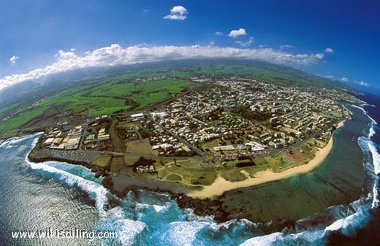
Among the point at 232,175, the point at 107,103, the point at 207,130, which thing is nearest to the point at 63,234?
the point at 232,175

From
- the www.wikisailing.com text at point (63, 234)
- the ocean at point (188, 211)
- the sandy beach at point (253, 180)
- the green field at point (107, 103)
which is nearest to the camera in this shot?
the ocean at point (188, 211)

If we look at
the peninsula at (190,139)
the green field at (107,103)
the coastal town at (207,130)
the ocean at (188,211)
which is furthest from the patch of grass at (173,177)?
the green field at (107,103)

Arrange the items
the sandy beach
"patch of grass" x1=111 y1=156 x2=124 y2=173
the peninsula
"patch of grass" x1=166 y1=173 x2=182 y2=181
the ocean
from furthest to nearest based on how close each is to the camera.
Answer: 1. "patch of grass" x1=111 y1=156 x2=124 y2=173
2. the peninsula
3. "patch of grass" x1=166 y1=173 x2=182 y2=181
4. the sandy beach
5. the ocean

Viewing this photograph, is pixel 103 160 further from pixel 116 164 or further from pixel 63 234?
pixel 63 234

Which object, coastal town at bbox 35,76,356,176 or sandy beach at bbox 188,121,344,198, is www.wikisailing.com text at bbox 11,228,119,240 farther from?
coastal town at bbox 35,76,356,176

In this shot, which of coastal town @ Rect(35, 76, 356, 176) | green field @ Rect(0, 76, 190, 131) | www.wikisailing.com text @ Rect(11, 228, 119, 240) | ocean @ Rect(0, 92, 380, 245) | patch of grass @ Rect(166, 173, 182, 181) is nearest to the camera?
ocean @ Rect(0, 92, 380, 245)

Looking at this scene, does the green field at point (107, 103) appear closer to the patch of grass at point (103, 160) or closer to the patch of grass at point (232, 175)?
the patch of grass at point (103, 160)

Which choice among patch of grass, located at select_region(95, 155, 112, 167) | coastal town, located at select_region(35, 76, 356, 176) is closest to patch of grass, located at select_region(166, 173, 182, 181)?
coastal town, located at select_region(35, 76, 356, 176)
